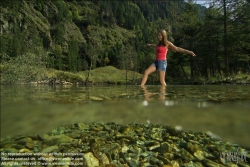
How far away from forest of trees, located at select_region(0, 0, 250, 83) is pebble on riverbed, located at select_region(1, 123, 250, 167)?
2387 centimetres

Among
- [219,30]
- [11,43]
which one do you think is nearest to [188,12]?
[219,30]

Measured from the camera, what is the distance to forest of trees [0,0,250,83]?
27.6 m

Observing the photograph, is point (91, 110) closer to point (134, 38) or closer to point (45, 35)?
point (45, 35)

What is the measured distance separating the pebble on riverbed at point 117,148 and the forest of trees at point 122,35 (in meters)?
23.9

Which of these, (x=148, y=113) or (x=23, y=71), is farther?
(x=23, y=71)

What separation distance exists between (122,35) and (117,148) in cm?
14554

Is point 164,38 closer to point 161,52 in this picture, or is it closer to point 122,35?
point 161,52

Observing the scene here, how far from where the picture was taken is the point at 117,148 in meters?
3.69

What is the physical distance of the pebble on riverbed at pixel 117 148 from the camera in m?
3.27

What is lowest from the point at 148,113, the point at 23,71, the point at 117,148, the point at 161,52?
the point at 117,148

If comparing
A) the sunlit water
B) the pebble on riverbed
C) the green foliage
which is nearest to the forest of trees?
the green foliage

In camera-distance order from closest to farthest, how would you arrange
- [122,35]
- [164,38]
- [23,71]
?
[164,38], [23,71], [122,35]

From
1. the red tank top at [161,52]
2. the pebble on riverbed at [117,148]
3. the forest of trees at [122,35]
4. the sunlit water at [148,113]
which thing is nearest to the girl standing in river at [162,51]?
the red tank top at [161,52]

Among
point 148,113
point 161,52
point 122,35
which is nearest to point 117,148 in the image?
point 148,113
